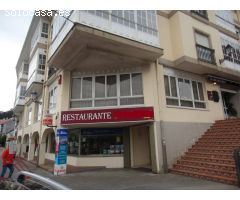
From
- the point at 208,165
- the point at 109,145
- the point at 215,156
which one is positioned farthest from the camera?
the point at 109,145

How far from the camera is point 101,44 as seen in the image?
9.46 meters

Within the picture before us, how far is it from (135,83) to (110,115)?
2507 millimetres

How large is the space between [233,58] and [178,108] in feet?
22.7

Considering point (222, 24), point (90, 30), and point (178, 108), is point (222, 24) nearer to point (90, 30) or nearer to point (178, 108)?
point (178, 108)

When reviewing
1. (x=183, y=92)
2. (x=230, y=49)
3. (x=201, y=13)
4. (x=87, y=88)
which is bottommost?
(x=183, y=92)

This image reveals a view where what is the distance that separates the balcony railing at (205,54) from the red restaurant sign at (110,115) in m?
5.21

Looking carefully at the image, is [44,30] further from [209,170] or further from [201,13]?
[209,170]

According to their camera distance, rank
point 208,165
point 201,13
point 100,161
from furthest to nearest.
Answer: point 201,13 → point 100,161 → point 208,165

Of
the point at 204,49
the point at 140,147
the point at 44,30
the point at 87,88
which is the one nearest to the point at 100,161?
the point at 140,147

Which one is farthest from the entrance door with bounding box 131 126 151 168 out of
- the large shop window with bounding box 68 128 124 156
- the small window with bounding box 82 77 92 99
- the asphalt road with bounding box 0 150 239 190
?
the small window with bounding box 82 77 92 99

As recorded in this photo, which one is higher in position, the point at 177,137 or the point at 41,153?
the point at 177,137

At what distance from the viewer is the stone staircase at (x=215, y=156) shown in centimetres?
793

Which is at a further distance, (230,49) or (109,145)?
(230,49)

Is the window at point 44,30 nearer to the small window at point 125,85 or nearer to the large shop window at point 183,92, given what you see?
the small window at point 125,85
